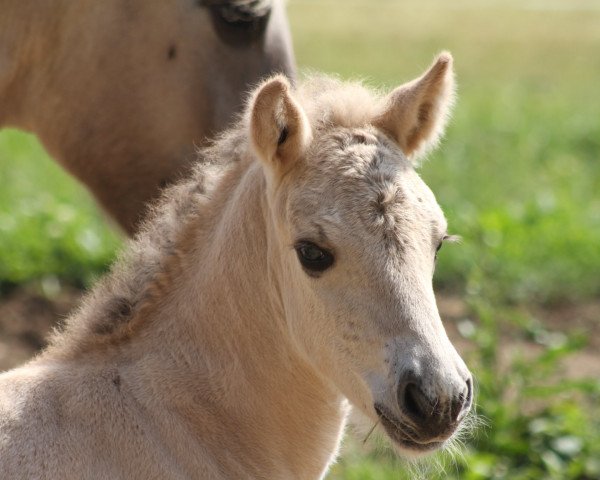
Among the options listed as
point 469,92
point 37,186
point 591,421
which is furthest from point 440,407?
point 469,92

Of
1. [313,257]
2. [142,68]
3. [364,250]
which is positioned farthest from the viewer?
[142,68]

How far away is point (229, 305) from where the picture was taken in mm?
3500

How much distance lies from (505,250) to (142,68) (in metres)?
4.13

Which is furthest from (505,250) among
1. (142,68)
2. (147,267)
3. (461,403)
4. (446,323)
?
(461,403)

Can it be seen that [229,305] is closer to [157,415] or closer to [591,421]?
[157,415]

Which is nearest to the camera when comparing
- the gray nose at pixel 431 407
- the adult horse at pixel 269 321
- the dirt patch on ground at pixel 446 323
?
the gray nose at pixel 431 407

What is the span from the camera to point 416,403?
2.89 m

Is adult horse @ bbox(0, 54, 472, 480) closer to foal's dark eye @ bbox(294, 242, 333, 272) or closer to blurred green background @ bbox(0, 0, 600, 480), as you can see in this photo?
foal's dark eye @ bbox(294, 242, 333, 272)

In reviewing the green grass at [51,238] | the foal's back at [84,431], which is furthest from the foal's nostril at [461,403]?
the green grass at [51,238]

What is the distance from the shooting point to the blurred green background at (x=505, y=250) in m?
5.38

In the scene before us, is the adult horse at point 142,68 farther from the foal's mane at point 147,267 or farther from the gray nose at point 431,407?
the gray nose at point 431,407

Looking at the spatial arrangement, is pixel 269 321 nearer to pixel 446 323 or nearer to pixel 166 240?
pixel 166 240

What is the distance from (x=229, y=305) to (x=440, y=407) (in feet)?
3.06

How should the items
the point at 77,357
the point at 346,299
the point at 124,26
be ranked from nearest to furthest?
the point at 346,299 → the point at 77,357 → the point at 124,26
